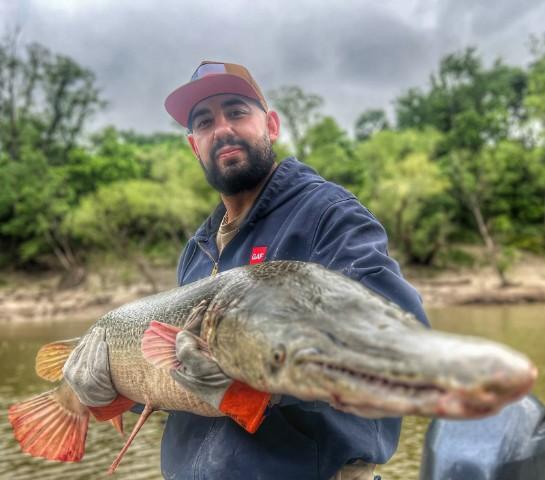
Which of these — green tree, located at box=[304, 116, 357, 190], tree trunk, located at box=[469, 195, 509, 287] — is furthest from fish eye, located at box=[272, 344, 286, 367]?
green tree, located at box=[304, 116, 357, 190]

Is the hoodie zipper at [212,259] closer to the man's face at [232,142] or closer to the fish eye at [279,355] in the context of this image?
the man's face at [232,142]

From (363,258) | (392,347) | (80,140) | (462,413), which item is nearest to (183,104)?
(363,258)

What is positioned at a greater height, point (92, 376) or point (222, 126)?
point (222, 126)

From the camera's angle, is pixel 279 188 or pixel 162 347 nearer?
pixel 162 347

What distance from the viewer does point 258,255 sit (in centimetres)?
248

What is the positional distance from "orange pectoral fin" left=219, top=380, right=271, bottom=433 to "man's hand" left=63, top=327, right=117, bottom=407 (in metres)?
0.88

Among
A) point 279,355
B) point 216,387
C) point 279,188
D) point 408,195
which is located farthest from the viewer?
point 408,195

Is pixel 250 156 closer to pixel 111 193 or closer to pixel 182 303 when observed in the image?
pixel 182 303

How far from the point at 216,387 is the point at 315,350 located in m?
0.49

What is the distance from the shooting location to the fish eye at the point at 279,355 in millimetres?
1624

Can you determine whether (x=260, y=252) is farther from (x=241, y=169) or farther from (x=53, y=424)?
(x=53, y=424)

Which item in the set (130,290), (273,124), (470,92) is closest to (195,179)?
(130,290)

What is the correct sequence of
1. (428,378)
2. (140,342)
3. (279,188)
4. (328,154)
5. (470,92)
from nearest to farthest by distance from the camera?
(428,378) < (140,342) < (279,188) < (328,154) < (470,92)

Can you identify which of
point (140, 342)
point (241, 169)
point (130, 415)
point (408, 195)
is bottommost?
point (130, 415)
